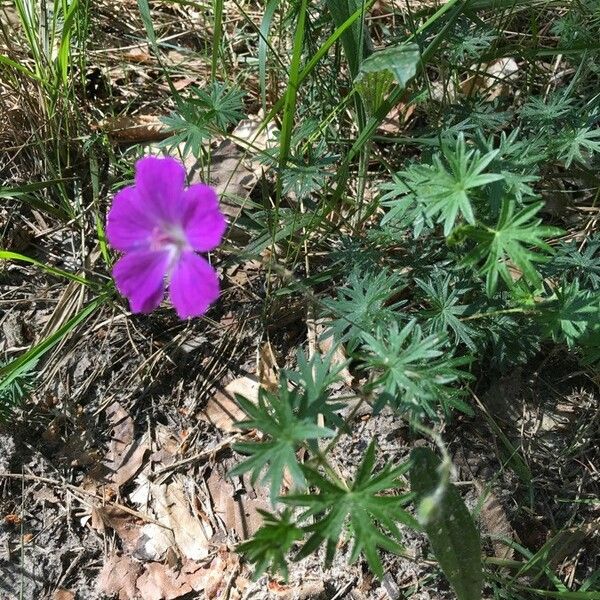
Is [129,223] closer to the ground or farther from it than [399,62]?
closer to the ground

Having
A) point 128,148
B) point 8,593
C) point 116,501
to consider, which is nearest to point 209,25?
point 128,148

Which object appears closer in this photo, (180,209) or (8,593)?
(180,209)

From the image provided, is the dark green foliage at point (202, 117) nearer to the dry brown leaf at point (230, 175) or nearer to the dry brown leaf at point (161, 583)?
the dry brown leaf at point (230, 175)

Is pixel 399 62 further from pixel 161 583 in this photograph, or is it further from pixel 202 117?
pixel 161 583

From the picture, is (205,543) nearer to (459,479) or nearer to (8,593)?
(8,593)

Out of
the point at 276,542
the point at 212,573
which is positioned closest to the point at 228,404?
the point at 212,573

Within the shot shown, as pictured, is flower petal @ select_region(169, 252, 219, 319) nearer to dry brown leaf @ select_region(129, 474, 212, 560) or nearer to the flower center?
the flower center

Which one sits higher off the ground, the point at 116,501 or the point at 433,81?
the point at 433,81
